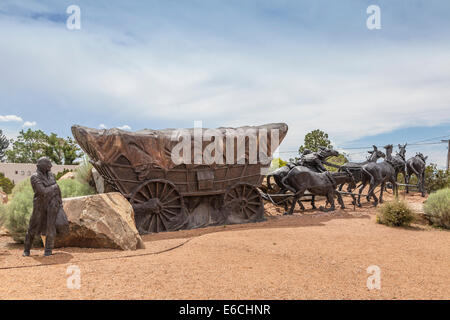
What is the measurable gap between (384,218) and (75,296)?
8230 millimetres

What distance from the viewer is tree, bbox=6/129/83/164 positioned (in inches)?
1353

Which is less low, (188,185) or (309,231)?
(188,185)

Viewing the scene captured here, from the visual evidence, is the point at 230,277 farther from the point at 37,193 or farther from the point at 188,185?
the point at 188,185

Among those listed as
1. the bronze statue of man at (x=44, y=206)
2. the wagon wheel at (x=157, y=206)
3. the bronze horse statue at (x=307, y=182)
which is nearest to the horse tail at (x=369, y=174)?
the bronze horse statue at (x=307, y=182)

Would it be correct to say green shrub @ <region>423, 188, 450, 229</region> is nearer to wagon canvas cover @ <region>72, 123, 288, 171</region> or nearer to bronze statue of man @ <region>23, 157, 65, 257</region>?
wagon canvas cover @ <region>72, 123, 288, 171</region>

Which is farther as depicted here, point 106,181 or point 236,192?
point 236,192

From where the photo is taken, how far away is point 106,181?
28.7 feet

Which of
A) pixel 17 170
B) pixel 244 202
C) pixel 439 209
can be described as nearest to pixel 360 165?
pixel 439 209

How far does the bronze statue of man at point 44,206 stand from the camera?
5.22 meters

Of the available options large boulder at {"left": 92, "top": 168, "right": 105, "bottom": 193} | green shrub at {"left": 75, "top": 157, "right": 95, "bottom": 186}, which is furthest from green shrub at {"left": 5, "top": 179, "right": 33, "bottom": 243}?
green shrub at {"left": 75, "top": 157, "right": 95, "bottom": 186}

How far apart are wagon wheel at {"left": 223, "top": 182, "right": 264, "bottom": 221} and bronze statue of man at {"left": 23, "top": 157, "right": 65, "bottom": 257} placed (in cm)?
526

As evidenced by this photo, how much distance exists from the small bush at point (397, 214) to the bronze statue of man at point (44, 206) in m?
8.20

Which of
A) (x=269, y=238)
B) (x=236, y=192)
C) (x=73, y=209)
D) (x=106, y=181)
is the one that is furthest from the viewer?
(x=236, y=192)
